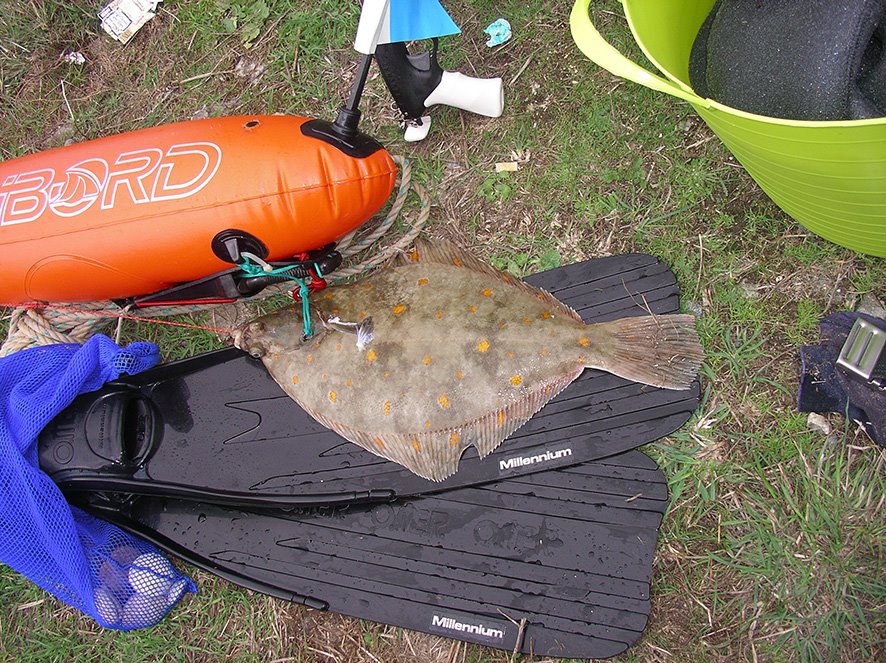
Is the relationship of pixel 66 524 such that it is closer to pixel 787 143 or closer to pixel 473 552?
pixel 473 552

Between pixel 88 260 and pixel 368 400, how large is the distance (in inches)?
43.0

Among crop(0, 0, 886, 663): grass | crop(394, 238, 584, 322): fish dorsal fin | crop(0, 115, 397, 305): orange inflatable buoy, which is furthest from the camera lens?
crop(394, 238, 584, 322): fish dorsal fin

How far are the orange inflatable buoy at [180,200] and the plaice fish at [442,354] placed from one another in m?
0.33

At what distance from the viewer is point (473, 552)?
239cm

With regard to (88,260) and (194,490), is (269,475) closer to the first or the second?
(194,490)

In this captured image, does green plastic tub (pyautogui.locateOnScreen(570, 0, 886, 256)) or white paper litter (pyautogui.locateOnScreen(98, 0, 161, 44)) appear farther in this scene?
white paper litter (pyautogui.locateOnScreen(98, 0, 161, 44))

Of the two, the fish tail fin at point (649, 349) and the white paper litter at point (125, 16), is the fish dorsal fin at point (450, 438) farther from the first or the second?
the white paper litter at point (125, 16)

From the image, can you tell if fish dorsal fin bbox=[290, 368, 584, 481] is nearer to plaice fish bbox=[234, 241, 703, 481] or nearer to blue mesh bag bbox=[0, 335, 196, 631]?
plaice fish bbox=[234, 241, 703, 481]

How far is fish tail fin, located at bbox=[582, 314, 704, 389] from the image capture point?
2.26 metres

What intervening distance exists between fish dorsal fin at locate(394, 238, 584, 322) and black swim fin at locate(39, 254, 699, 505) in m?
0.09

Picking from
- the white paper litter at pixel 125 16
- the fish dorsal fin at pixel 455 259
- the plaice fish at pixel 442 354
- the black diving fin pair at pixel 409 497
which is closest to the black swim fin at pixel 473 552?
the black diving fin pair at pixel 409 497

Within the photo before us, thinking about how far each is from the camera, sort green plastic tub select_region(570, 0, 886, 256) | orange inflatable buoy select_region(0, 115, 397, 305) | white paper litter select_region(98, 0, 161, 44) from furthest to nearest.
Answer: white paper litter select_region(98, 0, 161, 44) → orange inflatable buoy select_region(0, 115, 397, 305) → green plastic tub select_region(570, 0, 886, 256)

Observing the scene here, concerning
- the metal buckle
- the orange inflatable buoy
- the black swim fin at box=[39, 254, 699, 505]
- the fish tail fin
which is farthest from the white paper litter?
the metal buckle

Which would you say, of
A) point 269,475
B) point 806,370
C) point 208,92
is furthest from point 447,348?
point 208,92
